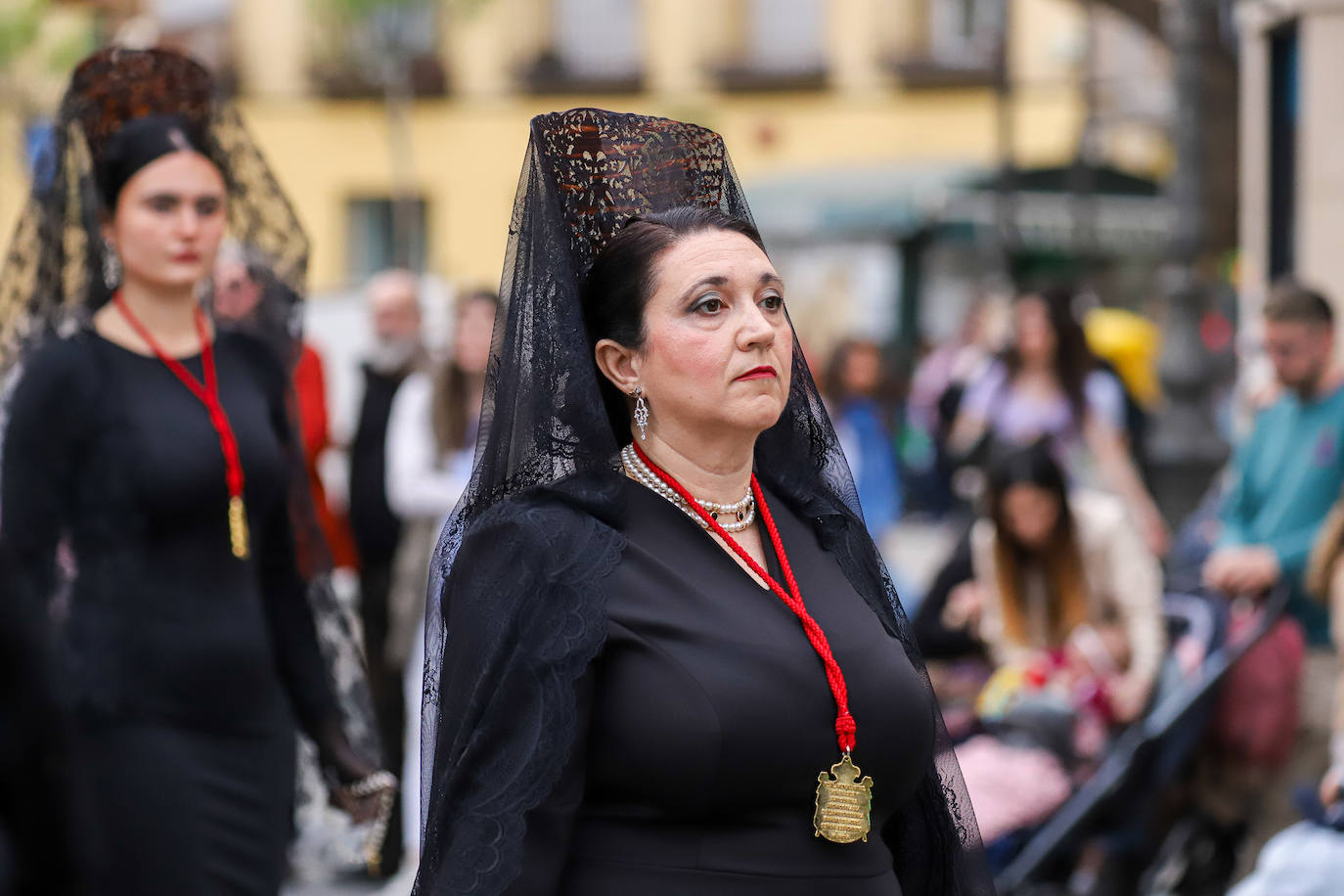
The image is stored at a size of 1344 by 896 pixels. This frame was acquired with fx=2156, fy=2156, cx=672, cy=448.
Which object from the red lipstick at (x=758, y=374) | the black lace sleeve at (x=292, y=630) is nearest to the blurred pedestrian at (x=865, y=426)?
the black lace sleeve at (x=292, y=630)

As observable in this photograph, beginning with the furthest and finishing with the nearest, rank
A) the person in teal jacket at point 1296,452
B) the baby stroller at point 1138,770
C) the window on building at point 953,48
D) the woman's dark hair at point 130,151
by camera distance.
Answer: the window on building at point 953,48, the person in teal jacket at point 1296,452, the baby stroller at point 1138,770, the woman's dark hair at point 130,151

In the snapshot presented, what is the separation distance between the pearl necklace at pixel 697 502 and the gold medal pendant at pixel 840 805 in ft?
1.26

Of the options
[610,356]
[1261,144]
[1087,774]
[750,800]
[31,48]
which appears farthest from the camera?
[31,48]

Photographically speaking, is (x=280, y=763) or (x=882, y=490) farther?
(x=882, y=490)

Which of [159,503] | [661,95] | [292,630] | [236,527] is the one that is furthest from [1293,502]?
[661,95]

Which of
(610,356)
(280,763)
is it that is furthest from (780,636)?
(280,763)

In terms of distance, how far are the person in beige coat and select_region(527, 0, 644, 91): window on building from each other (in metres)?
25.7

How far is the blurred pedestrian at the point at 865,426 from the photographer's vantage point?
11017 millimetres

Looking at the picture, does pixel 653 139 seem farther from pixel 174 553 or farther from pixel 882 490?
pixel 882 490

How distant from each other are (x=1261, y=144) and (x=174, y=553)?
6.44m

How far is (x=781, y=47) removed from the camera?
3161 centimetres

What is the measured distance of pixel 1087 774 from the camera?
243 inches

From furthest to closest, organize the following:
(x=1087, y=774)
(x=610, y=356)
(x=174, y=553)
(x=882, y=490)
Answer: (x=882, y=490) < (x=1087, y=774) < (x=174, y=553) < (x=610, y=356)

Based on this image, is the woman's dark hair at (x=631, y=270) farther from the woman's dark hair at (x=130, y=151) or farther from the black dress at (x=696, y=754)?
the woman's dark hair at (x=130, y=151)
